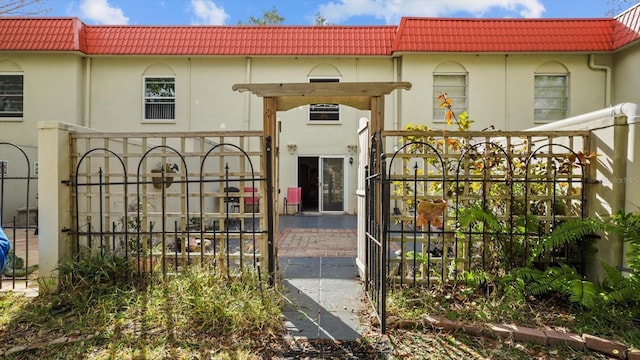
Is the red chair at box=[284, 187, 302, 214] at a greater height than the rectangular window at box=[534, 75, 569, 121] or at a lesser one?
lesser

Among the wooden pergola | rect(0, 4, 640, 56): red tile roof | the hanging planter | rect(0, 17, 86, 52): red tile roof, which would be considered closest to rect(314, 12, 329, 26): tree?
rect(0, 4, 640, 56): red tile roof

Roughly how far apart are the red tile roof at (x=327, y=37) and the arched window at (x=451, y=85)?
2.08ft

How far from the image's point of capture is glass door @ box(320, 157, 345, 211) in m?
12.3

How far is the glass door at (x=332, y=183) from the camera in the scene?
485 inches

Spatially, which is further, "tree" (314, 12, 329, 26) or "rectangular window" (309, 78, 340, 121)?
"tree" (314, 12, 329, 26)

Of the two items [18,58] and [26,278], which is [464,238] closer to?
[26,278]

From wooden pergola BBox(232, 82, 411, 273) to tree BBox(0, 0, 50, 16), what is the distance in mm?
3587

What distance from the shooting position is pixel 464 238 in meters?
3.84

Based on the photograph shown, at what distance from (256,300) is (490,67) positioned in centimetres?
1054

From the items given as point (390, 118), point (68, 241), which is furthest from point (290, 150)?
point (68, 241)

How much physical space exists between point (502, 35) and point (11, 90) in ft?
49.0

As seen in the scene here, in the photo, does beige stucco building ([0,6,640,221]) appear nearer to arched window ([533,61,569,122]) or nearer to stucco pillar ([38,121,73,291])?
arched window ([533,61,569,122])

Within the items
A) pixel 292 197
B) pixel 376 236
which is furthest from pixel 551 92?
pixel 376 236

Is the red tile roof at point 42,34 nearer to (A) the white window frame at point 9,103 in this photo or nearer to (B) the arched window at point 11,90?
(B) the arched window at point 11,90
